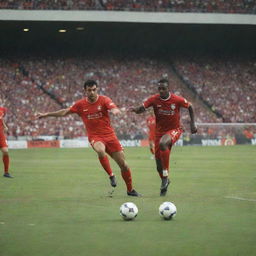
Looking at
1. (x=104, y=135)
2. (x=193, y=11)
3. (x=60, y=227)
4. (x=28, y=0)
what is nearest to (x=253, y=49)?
(x=193, y=11)

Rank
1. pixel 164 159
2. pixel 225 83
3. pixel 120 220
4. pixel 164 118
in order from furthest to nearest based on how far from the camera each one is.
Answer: pixel 225 83, pixel 164 118, pixel 164 159, pixel 120 220

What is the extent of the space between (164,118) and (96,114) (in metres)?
1.53

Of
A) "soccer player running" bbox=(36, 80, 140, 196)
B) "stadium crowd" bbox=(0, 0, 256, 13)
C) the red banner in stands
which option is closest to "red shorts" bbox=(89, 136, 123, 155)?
"soccer player running" bbox=(36, 80, 140, 196)

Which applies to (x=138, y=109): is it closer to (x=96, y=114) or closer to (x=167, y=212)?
(x=96, y=114)

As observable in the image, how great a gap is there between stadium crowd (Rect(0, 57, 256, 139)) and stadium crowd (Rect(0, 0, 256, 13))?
210 inches

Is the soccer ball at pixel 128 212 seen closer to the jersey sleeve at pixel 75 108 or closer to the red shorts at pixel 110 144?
the red shorts at pixel 110 144

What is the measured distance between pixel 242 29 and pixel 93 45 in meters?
11.6

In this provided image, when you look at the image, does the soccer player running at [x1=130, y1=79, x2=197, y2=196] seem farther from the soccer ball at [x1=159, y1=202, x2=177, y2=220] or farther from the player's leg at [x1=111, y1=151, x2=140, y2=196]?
the soccer ball at [x1=159, y1=202, x2=177, y2=220]

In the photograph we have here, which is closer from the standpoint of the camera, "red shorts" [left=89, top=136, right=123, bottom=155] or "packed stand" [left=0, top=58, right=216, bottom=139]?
"red shorts" [left=89, top=136, right=123, bottom=155]

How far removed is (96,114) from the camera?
14734mm

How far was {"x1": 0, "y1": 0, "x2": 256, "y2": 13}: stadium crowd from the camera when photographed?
4925cm

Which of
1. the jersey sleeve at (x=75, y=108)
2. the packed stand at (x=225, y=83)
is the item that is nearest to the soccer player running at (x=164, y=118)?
the jersey sleeve at (x=75, y=108)

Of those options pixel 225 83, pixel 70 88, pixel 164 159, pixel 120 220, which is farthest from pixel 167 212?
pixel 225 83

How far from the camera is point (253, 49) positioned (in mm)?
60375
